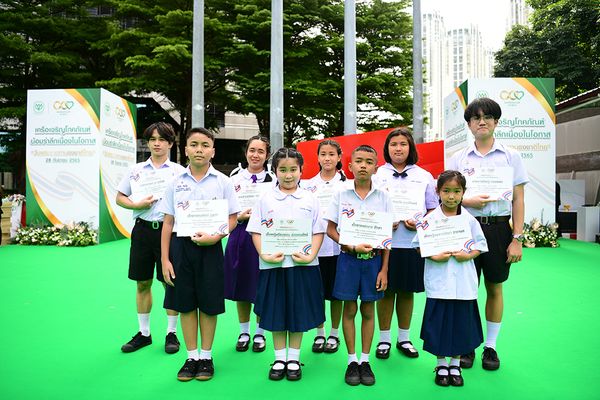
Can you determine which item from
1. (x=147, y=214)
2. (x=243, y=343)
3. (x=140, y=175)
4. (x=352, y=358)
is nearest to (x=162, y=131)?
(x=140, y=175)

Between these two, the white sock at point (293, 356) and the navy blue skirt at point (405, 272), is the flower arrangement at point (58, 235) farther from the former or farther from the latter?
the navy blue skirt at point (405, 272)

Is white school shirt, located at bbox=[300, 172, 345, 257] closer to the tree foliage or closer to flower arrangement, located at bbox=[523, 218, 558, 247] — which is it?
flower arrangement, located at bbox=[523, 218, 558, 247]

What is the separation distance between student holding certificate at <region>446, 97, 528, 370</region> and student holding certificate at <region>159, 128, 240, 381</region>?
5.23 ft

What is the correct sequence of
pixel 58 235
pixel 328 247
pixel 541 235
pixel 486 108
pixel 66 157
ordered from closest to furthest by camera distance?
pixel 486 108 < pixel 328 247 < pixel 541 235 < pixel 58 235 < pixel 66 157

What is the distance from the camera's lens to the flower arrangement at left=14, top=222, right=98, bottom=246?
362 inches

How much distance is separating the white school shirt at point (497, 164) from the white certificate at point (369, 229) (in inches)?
25.8

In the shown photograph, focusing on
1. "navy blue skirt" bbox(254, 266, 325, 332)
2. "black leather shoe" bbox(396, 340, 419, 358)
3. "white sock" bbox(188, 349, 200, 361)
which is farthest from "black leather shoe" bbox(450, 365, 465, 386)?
"white sock" bbox(188, 349, 200, 361)

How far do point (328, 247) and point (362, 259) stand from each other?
504 mm

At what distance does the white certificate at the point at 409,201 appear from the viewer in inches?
118

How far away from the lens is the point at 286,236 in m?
2.67

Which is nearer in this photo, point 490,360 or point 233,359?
point 490,360

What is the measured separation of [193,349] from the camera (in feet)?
9.21

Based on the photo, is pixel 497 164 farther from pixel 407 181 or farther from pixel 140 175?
pixel 140 175

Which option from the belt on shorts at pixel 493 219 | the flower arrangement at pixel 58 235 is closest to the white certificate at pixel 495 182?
the belt on shorts at pixel 493 219
